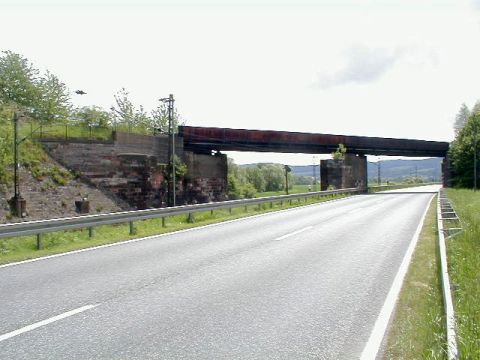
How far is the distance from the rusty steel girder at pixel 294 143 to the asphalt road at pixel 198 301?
34.5 metres

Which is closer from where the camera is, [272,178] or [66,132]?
[66,132]

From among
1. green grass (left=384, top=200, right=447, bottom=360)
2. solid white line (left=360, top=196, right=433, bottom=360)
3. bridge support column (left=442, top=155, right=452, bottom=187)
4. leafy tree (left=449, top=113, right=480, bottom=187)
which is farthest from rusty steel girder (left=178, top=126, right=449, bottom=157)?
green grass (left=384, top=200, right=447, bottom=360)

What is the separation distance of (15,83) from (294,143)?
36.3m

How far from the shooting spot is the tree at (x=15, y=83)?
5684 cm

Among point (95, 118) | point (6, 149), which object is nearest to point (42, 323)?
point (6, 149)

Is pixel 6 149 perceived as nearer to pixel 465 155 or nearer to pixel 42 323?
pixel 42 323

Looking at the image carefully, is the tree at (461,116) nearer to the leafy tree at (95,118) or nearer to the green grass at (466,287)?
the leafy tree at (95,118)

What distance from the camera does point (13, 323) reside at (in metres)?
5.05

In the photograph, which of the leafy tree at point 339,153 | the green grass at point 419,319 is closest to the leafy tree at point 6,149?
the green grass at point 419,319

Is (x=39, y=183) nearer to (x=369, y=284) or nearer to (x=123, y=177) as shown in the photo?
(x=123, y=177)

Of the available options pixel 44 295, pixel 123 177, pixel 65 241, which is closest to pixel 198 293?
pixel 44 295

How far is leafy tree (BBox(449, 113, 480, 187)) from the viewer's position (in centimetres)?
5797

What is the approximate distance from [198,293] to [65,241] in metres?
8.04

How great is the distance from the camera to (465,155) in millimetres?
59281
